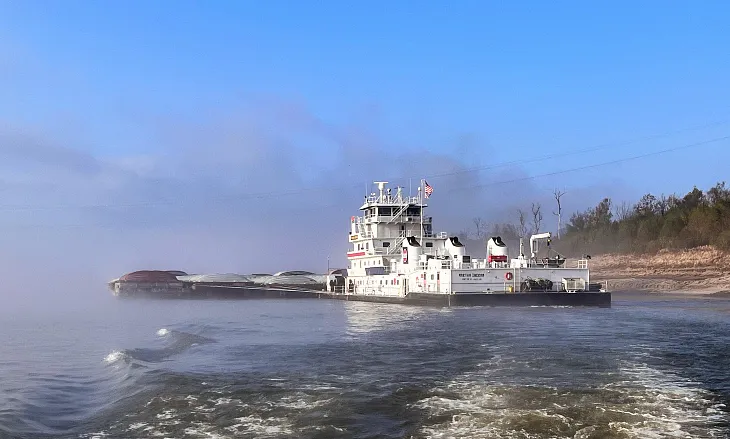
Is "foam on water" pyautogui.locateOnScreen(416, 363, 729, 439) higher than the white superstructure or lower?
lower

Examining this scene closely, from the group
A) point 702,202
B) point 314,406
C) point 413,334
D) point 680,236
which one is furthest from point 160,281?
point 702,202

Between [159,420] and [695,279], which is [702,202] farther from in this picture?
[159,420]

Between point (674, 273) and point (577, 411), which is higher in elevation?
point (674, 273)

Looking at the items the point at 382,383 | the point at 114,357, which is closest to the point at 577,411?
the point at 382,383

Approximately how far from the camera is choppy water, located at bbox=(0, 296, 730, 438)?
13336 millimetres

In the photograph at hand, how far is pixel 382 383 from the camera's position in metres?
17.6

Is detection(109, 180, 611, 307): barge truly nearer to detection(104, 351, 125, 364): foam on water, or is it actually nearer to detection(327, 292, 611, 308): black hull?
detection(327, 292, 611, 308): black hull

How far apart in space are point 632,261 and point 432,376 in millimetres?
82080

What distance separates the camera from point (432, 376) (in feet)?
61.0

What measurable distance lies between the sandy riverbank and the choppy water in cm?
4263

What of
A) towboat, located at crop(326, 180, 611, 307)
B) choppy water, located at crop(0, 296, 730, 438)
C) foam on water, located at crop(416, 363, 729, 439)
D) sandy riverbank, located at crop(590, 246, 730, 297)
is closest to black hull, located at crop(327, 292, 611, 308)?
towboat, located at crop(326, 180, 611, 307)

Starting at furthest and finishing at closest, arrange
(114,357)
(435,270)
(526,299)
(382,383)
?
(435,270) → (526,299) → (114,357) → (382,383)

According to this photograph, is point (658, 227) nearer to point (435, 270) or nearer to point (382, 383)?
point (435, 270)

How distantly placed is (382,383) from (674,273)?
72379mm
